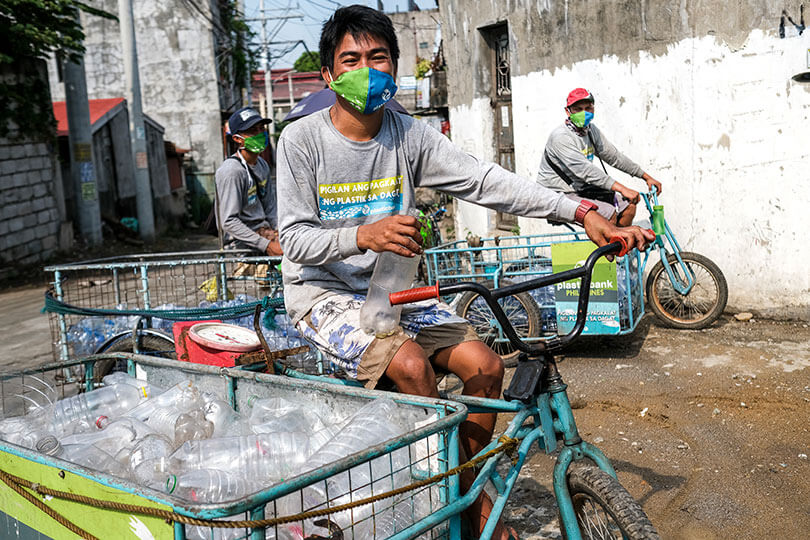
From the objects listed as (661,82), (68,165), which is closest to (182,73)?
(68,165)

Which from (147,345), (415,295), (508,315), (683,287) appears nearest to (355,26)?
(415,295)

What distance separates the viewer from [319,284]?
2904mm

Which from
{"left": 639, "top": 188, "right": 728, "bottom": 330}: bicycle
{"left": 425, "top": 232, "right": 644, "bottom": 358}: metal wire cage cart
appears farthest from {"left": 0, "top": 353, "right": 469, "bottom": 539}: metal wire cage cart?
{"left": 639, "top": 188, "right": 728, "bottom": 330}: bicycle

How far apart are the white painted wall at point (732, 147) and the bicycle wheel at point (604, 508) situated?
5216 millimetres

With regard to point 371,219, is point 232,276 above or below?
below

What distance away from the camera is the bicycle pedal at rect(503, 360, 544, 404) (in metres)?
2.46

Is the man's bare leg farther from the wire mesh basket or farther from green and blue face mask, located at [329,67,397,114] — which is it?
the wire mesh basket

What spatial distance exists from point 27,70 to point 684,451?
14238mm

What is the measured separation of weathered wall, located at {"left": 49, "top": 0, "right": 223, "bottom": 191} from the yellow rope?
2592 cm

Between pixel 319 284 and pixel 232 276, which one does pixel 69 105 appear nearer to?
pixel 232 276

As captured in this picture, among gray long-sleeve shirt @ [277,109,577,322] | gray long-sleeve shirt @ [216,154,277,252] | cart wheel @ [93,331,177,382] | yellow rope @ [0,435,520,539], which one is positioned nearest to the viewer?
yellow rope @ [0,435,520,539]

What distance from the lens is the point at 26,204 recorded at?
1419 cm

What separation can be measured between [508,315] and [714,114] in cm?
287

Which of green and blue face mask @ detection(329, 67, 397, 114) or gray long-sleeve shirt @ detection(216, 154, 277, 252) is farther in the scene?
gray long-sleeve shirt @ detection(216, 154, 277, 252)
